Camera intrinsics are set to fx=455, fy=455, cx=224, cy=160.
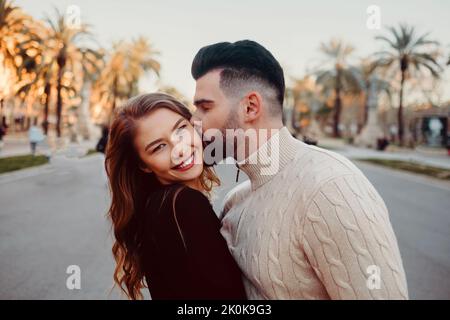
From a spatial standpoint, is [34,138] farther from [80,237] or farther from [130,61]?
[80,237]

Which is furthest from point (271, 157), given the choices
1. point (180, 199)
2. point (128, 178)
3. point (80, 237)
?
point (80, 237)

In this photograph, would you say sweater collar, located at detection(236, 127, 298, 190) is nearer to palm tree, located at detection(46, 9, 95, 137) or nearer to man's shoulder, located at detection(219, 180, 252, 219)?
man's shoulder, located at detection(219, 180, 252, 219)

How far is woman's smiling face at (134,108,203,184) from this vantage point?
1.72 meters

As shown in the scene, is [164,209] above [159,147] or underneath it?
underneath

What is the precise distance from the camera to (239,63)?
63.5 inches

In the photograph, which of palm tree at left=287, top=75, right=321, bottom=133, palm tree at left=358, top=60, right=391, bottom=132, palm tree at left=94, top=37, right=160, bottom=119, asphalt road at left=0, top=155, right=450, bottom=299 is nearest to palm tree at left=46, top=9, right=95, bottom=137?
palm tree at left=94, top=37, right=160, bottom=119

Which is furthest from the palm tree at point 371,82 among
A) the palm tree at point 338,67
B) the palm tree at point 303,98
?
the palm tree at point 303,98

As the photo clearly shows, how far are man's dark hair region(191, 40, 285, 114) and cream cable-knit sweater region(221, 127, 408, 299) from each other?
0.72 feet

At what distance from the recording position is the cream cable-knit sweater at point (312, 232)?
1209 millimetres

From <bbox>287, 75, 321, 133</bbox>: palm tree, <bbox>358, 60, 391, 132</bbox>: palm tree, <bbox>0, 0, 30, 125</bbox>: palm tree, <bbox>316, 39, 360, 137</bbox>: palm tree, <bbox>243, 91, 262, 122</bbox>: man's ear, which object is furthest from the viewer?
<bbox>287, 75, 321, 133</bbox>: palm tree

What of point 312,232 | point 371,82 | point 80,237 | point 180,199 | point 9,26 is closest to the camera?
point 312,232

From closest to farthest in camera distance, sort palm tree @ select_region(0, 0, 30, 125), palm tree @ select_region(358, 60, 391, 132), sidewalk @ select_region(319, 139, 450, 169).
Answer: palm tree @ select_region(0, 0, 30, 125) < sidewalk @ select_region(319, 139, 450, 169) < palm tree @ select_region(358, 60, 391, 132)

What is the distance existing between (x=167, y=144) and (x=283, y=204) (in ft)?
1.81

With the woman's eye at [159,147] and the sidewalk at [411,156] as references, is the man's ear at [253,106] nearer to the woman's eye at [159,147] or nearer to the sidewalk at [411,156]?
the woman's eye at [159,147]
